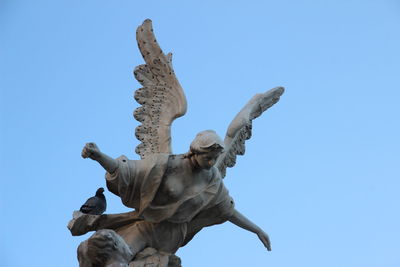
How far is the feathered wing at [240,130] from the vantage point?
32.2 ft

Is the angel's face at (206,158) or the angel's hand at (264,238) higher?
the angel's face at (206,158)

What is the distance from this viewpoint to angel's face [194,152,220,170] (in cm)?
841

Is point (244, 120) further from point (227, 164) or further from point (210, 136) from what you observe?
point (210, 136)

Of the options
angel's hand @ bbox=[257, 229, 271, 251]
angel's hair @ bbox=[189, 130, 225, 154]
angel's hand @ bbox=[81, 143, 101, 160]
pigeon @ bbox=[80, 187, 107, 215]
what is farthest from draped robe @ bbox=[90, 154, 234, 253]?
angel's hand @ bbox=[257, 229, 271, 251]

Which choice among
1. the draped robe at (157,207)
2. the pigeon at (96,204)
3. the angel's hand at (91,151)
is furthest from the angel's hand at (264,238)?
the angel's hand at (91,151)

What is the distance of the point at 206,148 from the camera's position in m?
8.35

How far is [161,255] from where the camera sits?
28.3 feet

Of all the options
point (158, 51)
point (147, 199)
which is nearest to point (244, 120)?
point (158, 51)

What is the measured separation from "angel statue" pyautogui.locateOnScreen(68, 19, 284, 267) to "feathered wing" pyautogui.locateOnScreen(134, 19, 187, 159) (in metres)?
0.01

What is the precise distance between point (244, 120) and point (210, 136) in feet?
5.50

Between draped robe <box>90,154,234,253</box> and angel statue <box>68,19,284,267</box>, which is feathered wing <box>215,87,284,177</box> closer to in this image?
angel statue <box>68,19,284,267</box>

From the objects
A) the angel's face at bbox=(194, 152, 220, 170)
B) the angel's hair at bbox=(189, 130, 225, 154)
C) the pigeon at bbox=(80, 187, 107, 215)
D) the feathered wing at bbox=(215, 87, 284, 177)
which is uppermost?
the feathered wing at bbox=(215, 87, 284, 177)

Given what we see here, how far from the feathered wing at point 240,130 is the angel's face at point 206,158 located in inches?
43.9

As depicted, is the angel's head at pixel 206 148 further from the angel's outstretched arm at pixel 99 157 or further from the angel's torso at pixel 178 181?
the angel's outstretched arm at pixel 99 157
